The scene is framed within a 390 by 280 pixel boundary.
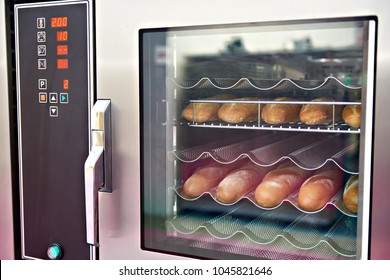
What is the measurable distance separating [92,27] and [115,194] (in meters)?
0.45

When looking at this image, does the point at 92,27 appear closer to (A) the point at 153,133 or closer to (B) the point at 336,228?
(A) the point at 153,133

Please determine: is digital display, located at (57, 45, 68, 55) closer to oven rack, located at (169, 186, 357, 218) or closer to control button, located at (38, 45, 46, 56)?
control button, located at (38, 45, 46, 56)

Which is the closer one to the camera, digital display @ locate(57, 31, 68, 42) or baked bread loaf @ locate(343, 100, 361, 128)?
baked bread loaf @ locate(343, 100, 361, 128)

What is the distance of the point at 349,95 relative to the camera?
1.24 metres

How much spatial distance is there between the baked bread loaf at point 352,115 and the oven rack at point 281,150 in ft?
0.13

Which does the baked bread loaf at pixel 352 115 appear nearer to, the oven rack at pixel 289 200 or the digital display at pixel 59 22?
the oven rack at pixel 289 200

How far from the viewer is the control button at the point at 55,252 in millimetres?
1518

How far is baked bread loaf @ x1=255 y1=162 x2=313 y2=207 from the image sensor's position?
1.42m

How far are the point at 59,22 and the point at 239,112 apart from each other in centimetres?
55

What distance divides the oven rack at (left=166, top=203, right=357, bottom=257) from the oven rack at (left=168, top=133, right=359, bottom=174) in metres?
0.16

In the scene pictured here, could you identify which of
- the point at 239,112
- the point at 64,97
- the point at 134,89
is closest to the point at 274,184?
the point at 239,112

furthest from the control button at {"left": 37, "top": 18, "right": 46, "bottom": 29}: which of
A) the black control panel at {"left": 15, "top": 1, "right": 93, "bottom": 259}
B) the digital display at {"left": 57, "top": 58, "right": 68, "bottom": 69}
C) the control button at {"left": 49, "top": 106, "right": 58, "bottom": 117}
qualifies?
the control button at {"left": 49, "top": 106, "right": 58, "bottom": 117}

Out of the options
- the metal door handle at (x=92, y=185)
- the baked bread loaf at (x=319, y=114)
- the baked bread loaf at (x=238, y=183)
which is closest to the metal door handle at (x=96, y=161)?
the metal door handle at (x=92, y=185)
